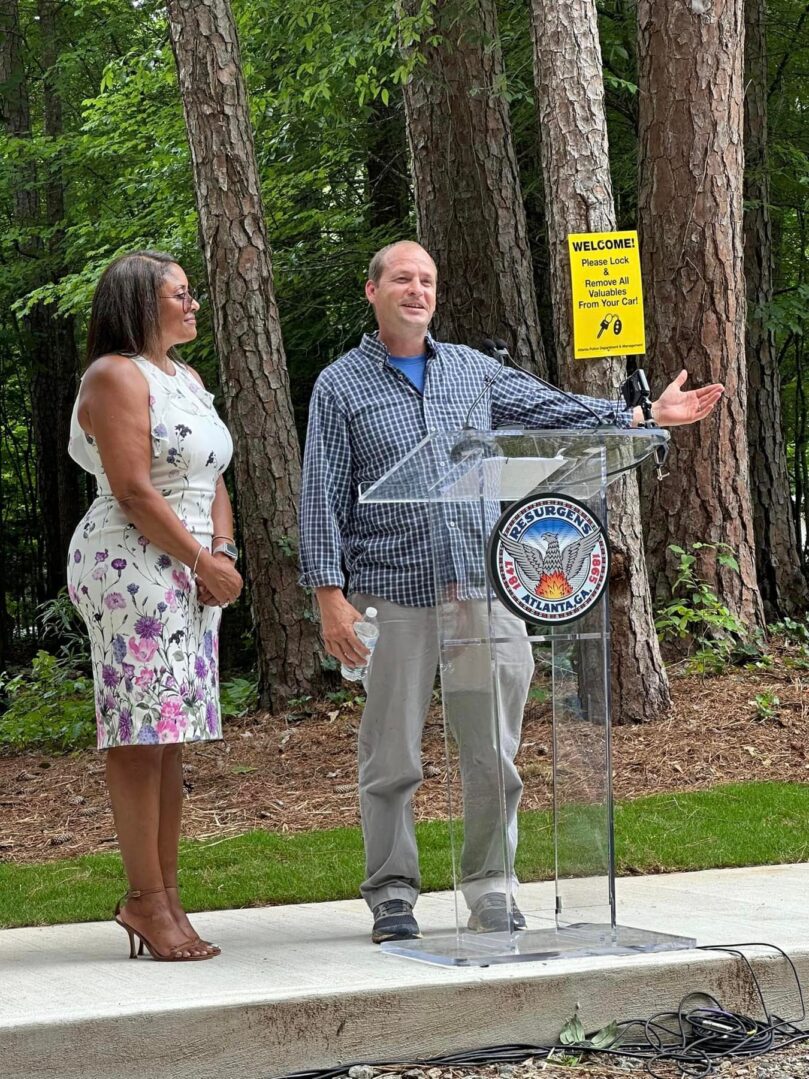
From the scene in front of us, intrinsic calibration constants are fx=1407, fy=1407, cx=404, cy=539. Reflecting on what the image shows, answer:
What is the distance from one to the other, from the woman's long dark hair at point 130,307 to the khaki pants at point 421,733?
1.04m

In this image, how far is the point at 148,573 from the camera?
4.08 metres

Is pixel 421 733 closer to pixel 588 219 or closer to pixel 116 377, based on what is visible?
pixel 116 377

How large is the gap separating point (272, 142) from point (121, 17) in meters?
5.72

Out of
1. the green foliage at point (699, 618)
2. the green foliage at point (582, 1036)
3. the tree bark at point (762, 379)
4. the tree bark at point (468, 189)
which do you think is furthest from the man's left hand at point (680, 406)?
the tree bark at point (762, 379)

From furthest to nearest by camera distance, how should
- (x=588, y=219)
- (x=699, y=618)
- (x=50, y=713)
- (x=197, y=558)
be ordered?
(x=50, y=713) → (x=699, y=618) → (x=588, y=219) → (x=197, y=558)

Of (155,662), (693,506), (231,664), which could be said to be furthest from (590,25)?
(231,664)

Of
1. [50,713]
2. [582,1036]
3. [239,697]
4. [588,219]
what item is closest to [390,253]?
[582,1036]

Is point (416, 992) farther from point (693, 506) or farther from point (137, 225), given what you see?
point (137, 225)

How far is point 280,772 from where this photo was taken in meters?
8.18

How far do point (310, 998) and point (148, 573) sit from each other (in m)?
1.30

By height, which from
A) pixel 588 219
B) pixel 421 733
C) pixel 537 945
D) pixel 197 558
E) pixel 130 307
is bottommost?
pixel 537 945

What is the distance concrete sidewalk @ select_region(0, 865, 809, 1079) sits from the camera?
10.9 feet

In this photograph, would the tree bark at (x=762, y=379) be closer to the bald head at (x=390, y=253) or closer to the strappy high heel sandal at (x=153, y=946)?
the bald head at (x=390, y=253)

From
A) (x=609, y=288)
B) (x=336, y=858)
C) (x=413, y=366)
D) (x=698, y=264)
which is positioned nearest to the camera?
(x=413, y=366)
